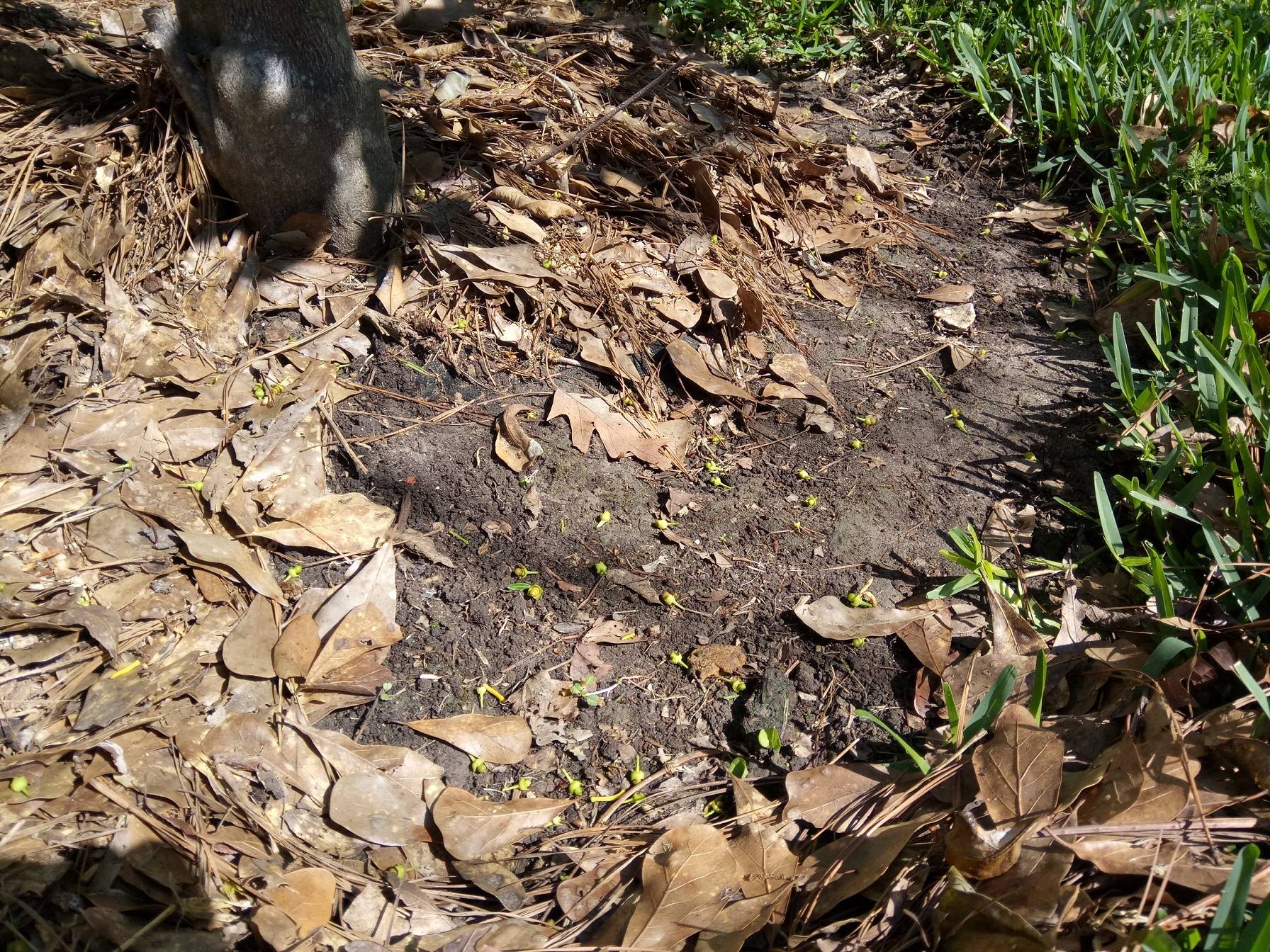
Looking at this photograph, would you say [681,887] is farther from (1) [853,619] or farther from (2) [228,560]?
(2) [228,560]

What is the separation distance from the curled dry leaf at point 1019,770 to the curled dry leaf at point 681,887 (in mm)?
475

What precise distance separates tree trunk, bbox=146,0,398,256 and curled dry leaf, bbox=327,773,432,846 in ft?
5.33

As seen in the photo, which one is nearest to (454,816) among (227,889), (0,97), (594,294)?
(227,889)

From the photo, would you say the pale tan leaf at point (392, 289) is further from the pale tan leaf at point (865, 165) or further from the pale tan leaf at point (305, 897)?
the pale tan leaf at point (865, 165)

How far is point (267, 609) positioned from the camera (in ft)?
6.49

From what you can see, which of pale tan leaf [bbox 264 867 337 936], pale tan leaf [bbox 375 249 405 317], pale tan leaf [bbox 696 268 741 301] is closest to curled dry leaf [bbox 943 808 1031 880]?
pale tan leaf [bbox 264 867 337 936]

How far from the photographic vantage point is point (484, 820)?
1.74m

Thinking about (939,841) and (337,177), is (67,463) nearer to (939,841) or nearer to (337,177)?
(337,177)

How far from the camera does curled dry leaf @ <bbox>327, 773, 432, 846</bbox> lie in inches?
67.5

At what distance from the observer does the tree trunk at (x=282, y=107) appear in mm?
2375

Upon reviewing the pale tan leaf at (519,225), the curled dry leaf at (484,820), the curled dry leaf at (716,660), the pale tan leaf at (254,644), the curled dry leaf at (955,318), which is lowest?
the curled dry leaf at (484,820)

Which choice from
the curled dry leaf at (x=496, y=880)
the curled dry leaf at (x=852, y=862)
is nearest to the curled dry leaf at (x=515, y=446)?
the curled dry leaf at (x=496, y=880)

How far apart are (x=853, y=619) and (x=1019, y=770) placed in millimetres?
524

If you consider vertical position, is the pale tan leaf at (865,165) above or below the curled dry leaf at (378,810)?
above
